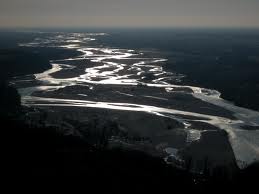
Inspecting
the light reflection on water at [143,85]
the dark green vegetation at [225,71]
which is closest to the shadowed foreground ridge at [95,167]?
the light reflection on water at [143,85]

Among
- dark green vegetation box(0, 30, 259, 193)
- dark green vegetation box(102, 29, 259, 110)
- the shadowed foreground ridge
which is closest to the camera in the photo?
dark green vegetation box(0, 30, 259, 193)

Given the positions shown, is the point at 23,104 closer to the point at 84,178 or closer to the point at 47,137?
the point at 47,137

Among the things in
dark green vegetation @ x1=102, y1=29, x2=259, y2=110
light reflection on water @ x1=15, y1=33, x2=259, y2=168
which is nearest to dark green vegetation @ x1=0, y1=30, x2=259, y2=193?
light reflection on water @ x1=15, y1=33, x2=259, y2=168

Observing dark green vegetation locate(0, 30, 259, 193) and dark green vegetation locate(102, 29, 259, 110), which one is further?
dark green vegetation locate(102, 29, 259, 110)

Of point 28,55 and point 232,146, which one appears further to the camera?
point 28,55

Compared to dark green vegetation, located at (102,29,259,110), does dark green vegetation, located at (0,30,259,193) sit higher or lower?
higher

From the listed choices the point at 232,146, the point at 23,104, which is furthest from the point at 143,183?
the point at 23,104

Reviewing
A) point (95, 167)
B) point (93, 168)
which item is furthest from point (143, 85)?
point (93, 168)

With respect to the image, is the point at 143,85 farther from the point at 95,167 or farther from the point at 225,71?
the point at 95,167

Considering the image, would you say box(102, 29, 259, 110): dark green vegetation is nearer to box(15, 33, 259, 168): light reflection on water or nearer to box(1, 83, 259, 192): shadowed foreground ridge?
box(15, 33, 259, 168): light reflection on water

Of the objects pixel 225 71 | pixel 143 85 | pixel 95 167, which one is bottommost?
pixel 225 71

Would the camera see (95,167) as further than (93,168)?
Yes
